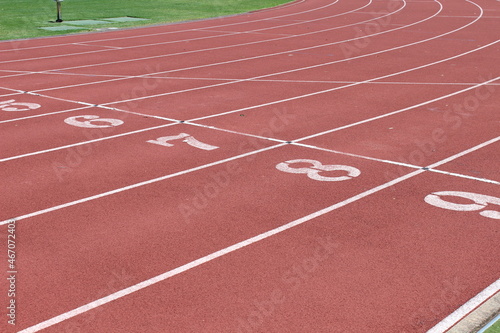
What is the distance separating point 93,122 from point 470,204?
20.4ft

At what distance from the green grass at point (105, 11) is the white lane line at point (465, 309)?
19433mm

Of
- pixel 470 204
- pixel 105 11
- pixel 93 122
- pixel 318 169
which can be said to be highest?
pixel 470 204

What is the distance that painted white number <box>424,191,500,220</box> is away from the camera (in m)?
7.41

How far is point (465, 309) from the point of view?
18.0ft

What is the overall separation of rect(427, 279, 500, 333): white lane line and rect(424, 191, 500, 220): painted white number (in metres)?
1.59

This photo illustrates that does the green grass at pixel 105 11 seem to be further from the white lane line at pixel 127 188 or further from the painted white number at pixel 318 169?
the painted white number at pixel 318 169

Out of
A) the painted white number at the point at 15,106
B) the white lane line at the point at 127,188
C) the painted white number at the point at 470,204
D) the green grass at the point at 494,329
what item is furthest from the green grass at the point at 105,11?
the green grass at the point at 494,329

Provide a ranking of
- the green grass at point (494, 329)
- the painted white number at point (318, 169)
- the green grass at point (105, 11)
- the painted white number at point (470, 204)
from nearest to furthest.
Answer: the green grass at point (494, 329) < the painted white number at point (470, 204) < the painted white number at point (318, 169) < the green grass at point (105, 11)

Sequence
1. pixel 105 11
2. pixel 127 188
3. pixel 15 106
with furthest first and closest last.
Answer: pixel 105 11 < pixel 15 106 < pixel 127 188

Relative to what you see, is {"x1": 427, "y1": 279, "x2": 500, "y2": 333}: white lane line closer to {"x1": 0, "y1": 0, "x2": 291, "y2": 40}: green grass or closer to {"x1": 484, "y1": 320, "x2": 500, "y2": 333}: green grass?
{"x1": 484, "y1": 320, "x2": 500, "y2": 333}: green grass

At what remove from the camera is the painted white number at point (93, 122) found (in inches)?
441

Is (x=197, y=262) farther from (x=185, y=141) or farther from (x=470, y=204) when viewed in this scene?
(x=185, y=141)

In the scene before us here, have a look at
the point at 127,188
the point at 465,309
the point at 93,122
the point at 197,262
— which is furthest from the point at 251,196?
the point at 93,122

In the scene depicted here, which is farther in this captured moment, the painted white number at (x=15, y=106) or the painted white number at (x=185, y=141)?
the painted white number at (x=15, y=106)
